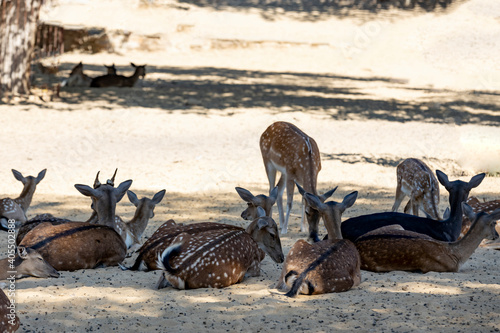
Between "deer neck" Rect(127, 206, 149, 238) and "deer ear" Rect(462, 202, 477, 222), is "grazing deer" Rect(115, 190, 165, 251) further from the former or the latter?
"deer ear" Rect(462, 202, 477, 222)

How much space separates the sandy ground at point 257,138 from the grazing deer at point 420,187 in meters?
0.82

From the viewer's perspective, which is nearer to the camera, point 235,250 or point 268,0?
point 235,250

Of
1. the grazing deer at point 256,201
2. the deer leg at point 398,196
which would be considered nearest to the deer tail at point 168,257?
the grazing deer at point 256,201

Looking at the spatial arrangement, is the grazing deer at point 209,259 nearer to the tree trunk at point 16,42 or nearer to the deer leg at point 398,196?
the deer leg at point 398,196

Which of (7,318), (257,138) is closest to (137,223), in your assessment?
(7,318)

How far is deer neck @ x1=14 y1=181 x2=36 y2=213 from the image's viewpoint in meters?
8.82

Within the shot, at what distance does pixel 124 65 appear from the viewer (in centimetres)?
2398

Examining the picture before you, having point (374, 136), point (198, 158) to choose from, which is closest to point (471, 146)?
point (374, 136)

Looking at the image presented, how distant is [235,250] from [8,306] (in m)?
2.10

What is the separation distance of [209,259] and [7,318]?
1867 mm

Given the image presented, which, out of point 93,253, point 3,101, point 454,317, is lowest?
point 3,101

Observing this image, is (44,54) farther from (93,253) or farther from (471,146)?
(93,253)

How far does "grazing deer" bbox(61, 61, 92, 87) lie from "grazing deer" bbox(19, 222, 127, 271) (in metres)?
13.4

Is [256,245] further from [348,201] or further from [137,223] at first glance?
[137,223]
